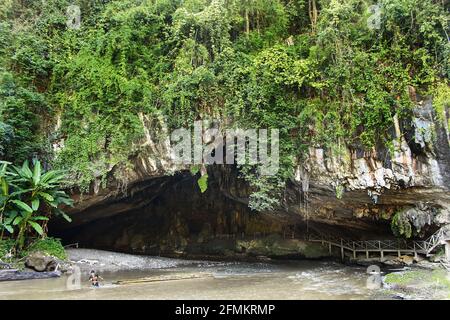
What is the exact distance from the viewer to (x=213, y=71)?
1466 centimetres

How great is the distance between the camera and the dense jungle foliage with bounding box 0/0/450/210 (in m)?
13.5

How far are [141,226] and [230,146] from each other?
986 centimetres

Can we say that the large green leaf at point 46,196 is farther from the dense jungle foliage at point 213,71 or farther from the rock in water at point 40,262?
the rock in water at point 40,262

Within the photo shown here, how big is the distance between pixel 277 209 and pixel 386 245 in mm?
4722

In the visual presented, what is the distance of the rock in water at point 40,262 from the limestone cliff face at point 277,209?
3.24 metres

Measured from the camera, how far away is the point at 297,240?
19.8 m

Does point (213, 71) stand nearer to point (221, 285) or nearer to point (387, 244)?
point (221, 285)

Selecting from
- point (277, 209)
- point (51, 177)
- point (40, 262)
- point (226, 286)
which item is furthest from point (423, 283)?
point (51, 177)

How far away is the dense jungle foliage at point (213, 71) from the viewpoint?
1345cm

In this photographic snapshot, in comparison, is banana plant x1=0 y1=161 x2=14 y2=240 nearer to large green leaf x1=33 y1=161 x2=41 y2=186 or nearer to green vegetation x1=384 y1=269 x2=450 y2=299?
large green leaf x1=33 y1=161 x2=41 y2=186

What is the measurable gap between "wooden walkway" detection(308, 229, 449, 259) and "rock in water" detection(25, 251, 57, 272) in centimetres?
1140

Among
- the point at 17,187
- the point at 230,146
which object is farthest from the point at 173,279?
the point at 17,187

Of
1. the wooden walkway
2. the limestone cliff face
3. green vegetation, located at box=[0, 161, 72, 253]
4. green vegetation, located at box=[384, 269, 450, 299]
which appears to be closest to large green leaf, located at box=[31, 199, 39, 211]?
green vegetation, located at box=[0, 161, 72, 253]

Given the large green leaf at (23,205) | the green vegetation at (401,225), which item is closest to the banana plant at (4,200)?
the large green leaf at (23,205)
